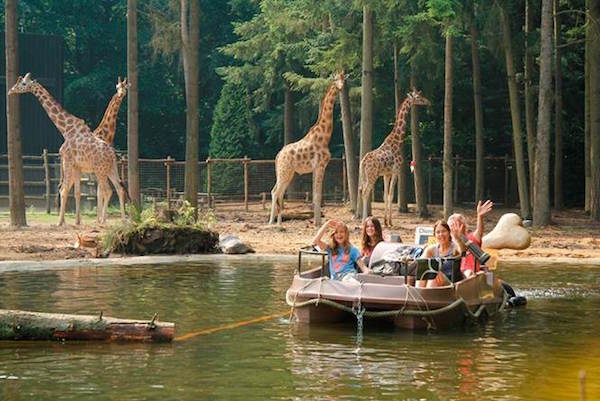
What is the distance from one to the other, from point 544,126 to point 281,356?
18.6 meters

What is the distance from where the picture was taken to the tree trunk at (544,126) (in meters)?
29.7

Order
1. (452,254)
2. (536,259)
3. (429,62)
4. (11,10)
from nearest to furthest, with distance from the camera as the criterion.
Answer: (452,254)
(536,259)
(11,10)
(429,62)

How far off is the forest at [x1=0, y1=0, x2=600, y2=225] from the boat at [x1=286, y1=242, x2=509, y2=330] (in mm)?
13857

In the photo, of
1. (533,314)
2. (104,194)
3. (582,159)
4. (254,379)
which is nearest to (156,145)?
(582,159)

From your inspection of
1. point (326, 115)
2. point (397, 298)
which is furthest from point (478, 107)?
point (397, 298)

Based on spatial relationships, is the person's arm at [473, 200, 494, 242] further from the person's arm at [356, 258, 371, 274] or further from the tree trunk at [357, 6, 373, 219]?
the tree trunk at [357, 6, 373, 219]

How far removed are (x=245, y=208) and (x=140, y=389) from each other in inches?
1163

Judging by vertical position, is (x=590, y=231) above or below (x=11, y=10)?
below

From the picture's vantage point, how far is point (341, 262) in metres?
16.0

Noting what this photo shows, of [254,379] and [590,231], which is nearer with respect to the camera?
[254,379]

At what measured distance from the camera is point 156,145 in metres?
55.6

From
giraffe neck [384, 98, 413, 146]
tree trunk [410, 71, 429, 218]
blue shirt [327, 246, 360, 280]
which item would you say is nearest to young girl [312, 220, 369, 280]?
blue shirt [327, 246, 360, 280]

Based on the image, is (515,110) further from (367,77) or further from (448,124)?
(367,77)

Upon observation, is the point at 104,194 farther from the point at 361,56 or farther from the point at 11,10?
the point at 361,56
